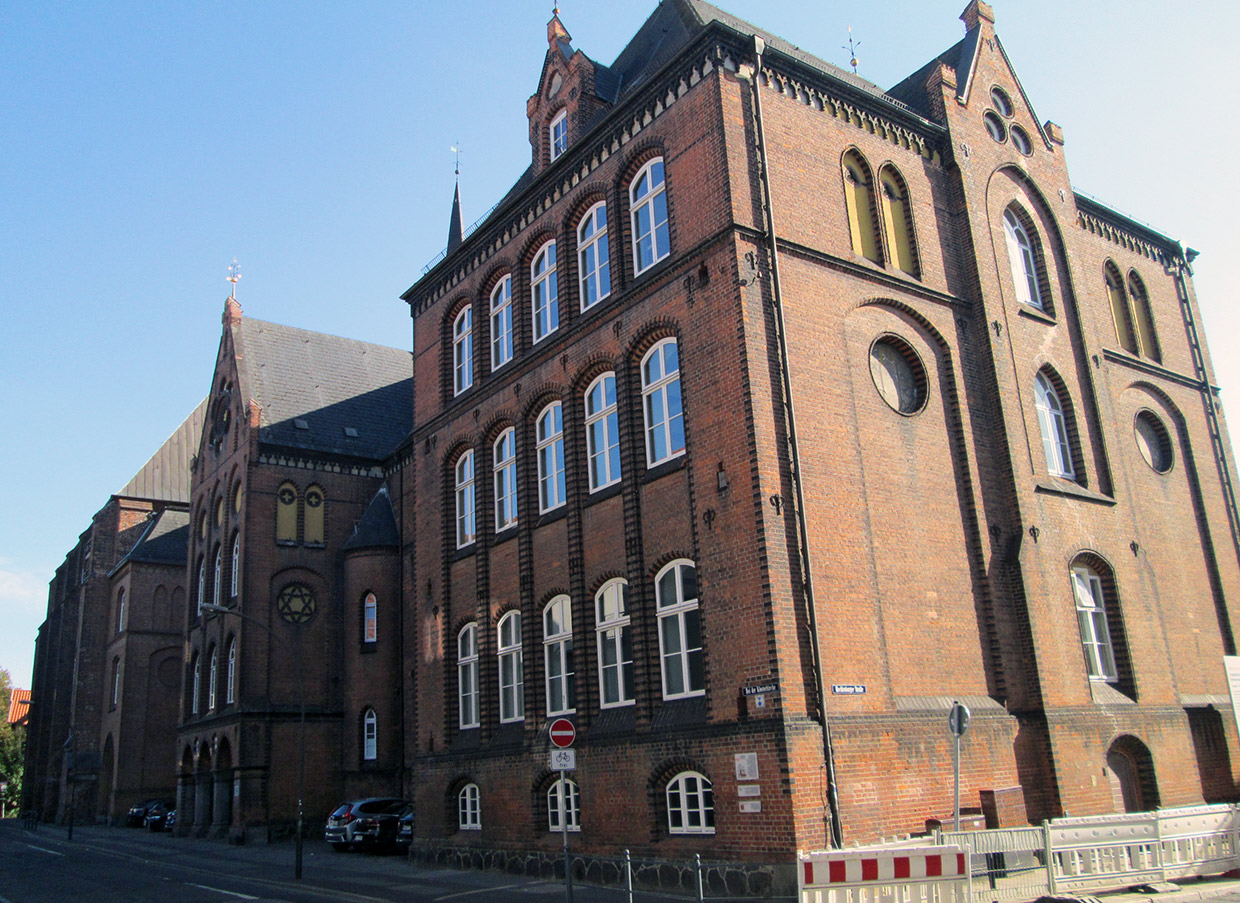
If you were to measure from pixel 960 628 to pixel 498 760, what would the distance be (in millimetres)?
9580

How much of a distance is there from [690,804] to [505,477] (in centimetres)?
909

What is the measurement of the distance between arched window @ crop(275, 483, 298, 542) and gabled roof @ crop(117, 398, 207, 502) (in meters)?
20.1

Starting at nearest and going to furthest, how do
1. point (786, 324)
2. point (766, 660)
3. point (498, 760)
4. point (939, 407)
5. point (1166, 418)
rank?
point (766, 660) → point (786, 324) → point (939, 407) → point (498, 760) → point (1166, 418)

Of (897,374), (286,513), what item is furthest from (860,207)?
(286,513)

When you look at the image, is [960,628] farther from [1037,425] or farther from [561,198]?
[561,198]

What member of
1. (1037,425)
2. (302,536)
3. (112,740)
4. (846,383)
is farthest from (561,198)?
(112,740)

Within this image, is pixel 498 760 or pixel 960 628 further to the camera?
pixel 498 760

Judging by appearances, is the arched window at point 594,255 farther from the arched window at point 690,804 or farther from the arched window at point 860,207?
the arched window at point 690,804

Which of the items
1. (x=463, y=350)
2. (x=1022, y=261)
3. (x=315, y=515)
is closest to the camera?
(x=1022, y=261)

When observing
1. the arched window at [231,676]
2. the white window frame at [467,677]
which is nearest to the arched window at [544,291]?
the white window frame at [467,677]

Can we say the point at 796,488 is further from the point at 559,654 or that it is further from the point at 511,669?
the point at 511,669

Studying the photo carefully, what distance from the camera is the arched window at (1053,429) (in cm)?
2128

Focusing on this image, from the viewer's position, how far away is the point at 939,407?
63.8 feet

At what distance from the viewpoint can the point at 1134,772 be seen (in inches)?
768
